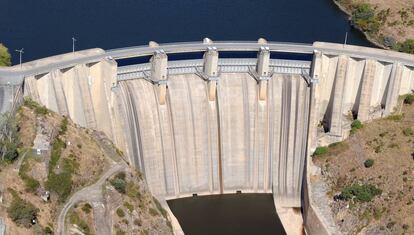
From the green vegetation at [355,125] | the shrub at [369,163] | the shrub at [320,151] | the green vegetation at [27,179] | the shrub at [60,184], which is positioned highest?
the green vegetation at [27,179]

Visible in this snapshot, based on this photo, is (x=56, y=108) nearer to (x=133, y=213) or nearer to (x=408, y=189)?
(x=133, y=213)

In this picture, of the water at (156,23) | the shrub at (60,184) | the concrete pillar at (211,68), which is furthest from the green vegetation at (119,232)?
the concrete pillar at (211,68)

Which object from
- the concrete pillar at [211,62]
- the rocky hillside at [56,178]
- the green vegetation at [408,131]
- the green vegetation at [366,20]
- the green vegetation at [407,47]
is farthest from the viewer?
the green vegetation at [366,20]

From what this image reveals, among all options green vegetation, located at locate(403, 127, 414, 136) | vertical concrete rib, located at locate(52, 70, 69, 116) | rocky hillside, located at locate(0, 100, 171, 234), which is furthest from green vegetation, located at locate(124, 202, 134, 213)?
green vegetation, located at locate(403, 127, 414, 136)

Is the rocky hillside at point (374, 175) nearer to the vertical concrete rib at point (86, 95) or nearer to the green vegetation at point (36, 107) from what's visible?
the vertical concrete rib at point (86, 95)

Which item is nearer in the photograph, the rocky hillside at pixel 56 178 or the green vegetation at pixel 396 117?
the rocky hillside at pixel 56 178
